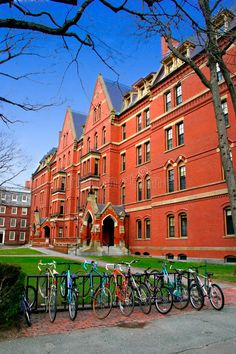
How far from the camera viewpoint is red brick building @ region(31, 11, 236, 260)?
2264 centimetres

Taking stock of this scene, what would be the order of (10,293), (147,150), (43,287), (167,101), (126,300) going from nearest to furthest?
(10,293), (126,300), (43,287), (167,101), (147,150)

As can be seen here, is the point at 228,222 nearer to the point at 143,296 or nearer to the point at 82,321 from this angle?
the point at 143,296

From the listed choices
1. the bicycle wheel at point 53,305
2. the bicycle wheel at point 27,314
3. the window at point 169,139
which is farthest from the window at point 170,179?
the bicycle wheel at point 27,314

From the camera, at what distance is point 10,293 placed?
6.39m

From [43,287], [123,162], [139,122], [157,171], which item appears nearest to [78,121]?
[123,162]

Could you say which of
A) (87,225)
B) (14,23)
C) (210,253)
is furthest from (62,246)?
(14,23)

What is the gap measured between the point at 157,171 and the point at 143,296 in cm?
2087

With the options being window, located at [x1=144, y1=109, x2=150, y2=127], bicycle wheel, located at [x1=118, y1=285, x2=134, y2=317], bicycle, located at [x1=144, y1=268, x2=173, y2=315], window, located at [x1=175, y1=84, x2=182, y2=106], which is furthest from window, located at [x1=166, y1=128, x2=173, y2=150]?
bicycle wheel, located at [x1=118, y1=285, x2=134, y2=317]

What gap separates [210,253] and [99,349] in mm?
18132

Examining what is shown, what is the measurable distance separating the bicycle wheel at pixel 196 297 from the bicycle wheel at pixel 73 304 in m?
3.40

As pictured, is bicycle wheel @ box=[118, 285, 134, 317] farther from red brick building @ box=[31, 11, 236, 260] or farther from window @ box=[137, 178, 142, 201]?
window @ box=[137, 178, 142, 201]

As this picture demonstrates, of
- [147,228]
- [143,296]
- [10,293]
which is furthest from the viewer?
[147,228]

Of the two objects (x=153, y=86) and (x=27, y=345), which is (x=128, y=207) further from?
(x=27, y=345)

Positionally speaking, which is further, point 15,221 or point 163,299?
point 15,221
